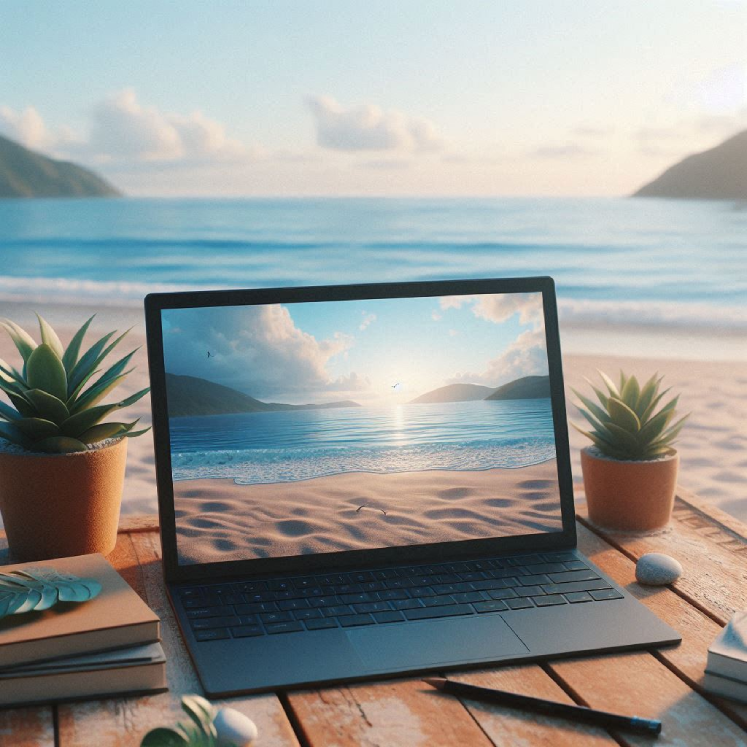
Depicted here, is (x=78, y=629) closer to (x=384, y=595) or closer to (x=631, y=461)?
(x=384, y=595)

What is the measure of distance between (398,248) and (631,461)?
8.16m

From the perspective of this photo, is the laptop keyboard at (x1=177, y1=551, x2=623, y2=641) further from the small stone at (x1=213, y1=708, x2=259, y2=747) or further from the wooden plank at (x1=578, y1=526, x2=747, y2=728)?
the small stone at (x1=213, y1=708, x2=259, y2=747)

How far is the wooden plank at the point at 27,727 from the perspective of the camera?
663mm

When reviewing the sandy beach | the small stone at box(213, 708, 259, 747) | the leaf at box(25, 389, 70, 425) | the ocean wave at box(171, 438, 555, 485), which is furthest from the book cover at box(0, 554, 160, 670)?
the sandy beach

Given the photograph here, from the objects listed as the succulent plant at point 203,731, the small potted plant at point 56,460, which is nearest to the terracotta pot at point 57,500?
the small potted plant at point 56,460

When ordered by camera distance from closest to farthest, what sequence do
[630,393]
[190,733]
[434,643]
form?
1. [190,733]
2. [434,643]
3. [630,393]

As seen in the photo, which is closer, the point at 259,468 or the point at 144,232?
the point at 259,468

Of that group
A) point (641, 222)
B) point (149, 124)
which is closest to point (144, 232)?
point (149, 124)

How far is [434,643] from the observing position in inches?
32.1

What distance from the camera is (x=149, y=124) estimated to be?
34.9 feet

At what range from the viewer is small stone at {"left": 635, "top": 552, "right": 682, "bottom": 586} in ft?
3.20

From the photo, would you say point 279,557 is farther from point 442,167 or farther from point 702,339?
point 442,167

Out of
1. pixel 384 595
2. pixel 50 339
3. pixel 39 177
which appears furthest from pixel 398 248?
pixel 384 595

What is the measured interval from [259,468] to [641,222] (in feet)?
31.0
